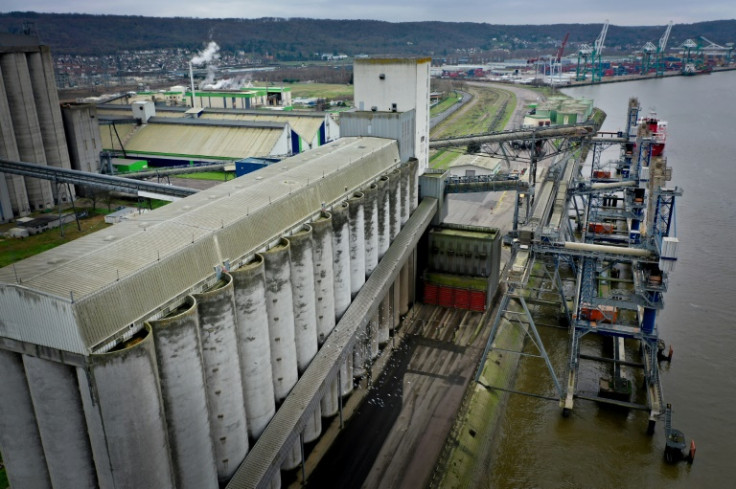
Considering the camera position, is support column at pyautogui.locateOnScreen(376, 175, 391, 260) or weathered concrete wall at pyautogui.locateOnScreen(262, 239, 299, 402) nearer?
weathered concrete wall at pyautogui.locateOnScreen(262, 239, 299, 402)

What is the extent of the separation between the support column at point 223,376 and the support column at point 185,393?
65 cm

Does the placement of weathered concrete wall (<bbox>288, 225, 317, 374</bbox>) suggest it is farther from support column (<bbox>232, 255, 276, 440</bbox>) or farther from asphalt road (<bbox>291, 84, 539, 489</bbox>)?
asphalt road (<bbox>291, 84, 539, 489</bbox>)

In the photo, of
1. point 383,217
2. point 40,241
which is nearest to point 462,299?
point 383,217

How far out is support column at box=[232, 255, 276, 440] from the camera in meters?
21.8

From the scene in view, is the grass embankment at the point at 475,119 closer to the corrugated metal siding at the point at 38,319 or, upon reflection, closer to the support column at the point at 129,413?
the support column at the point at 129,413

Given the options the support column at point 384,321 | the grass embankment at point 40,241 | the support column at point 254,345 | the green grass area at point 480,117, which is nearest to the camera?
the support column at point 254,345

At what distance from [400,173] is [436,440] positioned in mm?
19325

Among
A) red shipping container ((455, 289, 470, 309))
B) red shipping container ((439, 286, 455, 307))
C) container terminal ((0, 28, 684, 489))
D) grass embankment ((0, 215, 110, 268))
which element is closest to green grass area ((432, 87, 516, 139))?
container terminal ((0, 28, 684, 489))

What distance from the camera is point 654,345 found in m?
32.3

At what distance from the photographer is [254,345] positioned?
2267 centimetres

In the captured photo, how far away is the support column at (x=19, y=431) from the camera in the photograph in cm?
1825

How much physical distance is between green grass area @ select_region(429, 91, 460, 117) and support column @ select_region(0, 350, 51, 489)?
128 meters

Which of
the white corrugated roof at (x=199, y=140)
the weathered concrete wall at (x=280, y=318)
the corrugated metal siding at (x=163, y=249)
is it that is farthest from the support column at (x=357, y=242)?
the white corrugated roof at (x=199, y=140)

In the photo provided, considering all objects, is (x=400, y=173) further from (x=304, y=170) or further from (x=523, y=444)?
(x=523, y=444)
